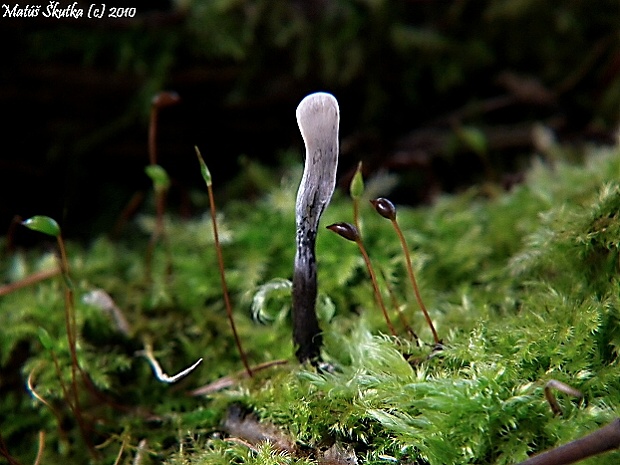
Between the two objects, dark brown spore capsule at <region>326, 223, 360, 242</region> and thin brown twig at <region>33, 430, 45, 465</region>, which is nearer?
dark brown spore capsule at <region>326, 223, 360, 242</region>

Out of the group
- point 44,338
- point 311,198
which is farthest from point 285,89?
point 44,338

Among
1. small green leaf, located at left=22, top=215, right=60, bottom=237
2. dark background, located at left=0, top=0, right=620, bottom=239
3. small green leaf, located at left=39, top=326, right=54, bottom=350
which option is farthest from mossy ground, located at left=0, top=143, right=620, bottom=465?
dark background, located at left=0, top=0, right=620, bottom=239

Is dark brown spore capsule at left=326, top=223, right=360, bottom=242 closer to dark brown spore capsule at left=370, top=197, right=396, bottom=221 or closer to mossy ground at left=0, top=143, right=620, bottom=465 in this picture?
dark brown spore capsule at left=370, top=197, right=396, bottom=221

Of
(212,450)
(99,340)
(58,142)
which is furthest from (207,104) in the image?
(212,450)

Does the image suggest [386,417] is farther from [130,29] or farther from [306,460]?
[130,29]

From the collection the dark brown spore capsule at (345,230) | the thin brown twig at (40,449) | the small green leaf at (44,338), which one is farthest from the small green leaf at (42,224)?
the dark brown spore capsule at (345,230)

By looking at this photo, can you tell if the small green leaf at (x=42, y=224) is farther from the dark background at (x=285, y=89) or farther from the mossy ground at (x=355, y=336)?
the dark background at (x=285, y=89)
